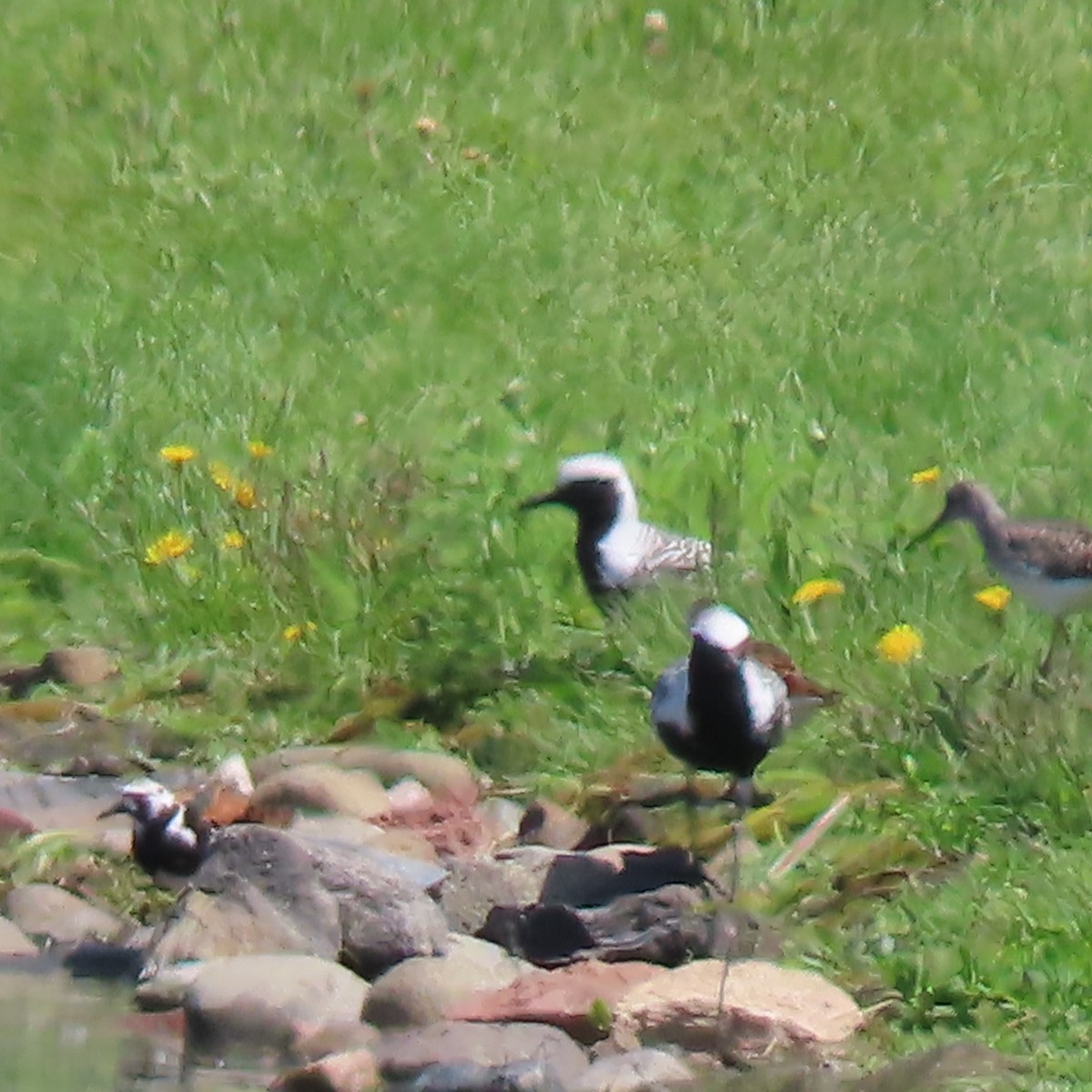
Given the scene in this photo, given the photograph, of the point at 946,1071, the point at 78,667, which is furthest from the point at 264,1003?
the point at 78,667

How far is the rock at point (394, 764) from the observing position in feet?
21.9

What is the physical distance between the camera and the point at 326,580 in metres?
7.60

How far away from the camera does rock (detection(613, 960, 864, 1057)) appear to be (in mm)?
5074

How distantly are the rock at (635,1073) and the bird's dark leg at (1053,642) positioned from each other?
1720 mm

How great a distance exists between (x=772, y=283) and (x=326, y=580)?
3.41 meters

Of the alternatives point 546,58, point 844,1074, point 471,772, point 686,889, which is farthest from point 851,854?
point 546,58

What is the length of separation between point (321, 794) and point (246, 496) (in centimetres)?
170

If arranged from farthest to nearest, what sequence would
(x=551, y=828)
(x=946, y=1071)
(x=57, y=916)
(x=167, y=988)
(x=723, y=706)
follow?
(x=551, y=828), (x=57, y=916), (x=723, y=706), (x=167, y=988), (x=946, y=1071)

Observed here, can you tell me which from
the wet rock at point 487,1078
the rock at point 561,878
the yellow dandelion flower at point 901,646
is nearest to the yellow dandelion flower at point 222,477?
the yellow dandelion flower at point 901,646

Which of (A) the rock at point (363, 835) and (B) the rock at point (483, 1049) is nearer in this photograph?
(B) the rock at point (483, 1049)

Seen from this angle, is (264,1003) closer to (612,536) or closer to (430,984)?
(430,984)

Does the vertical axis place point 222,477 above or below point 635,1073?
below

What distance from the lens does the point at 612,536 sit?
7.71 m

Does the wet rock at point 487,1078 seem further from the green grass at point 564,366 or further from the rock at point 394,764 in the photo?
the rock at point 394,764
